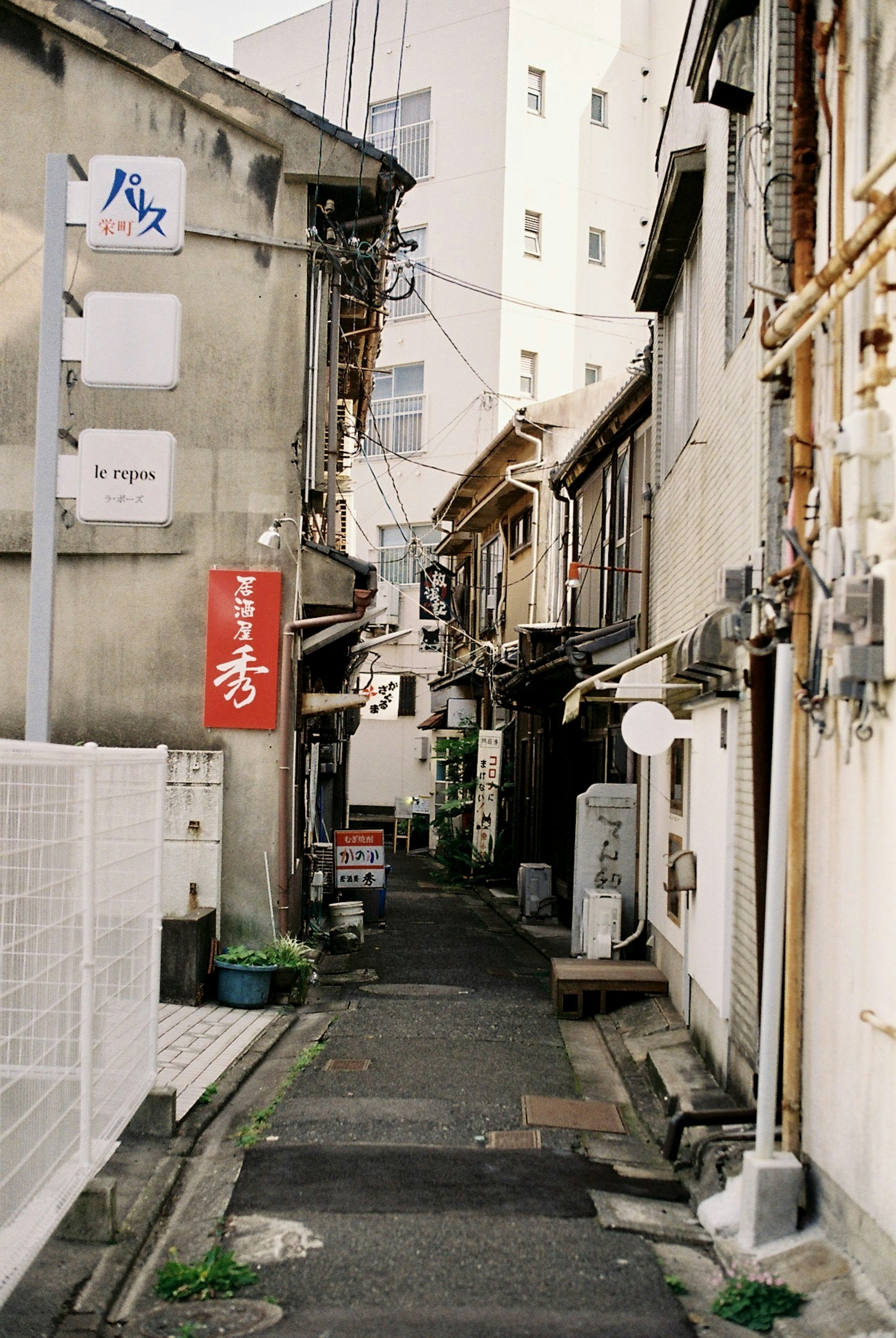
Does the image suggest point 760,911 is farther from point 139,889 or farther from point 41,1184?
point 41,1184

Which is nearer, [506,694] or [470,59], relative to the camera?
[506,694]

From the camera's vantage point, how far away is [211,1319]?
224 inches

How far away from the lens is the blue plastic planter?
13188 millimetres

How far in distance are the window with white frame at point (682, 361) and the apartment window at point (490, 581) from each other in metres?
16.0

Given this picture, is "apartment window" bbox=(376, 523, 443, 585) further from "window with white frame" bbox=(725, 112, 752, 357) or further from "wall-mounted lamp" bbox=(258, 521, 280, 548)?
"window with white frame" bbox=(725, 112, 752, 357)

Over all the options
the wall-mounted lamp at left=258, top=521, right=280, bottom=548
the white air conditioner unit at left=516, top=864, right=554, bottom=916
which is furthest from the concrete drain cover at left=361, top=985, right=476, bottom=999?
the white air conditioner unit at left=516, top=864, right=554, bottom=916

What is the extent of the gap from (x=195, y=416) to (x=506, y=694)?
9.81m

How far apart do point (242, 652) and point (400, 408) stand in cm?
2733

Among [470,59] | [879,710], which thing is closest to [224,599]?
[879,710]

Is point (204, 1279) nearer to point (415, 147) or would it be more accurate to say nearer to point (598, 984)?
point (598, 984)

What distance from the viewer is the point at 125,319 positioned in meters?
7.55

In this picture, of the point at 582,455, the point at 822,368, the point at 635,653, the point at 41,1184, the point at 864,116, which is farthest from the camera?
the point at 582,455

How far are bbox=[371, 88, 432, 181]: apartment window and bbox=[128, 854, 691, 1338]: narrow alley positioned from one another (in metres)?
34.1

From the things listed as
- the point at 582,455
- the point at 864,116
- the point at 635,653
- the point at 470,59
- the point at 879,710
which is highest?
the point at 470,59
